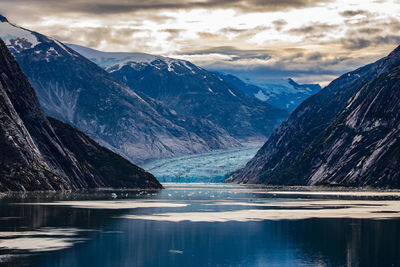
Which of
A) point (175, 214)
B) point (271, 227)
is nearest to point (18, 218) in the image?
point (175, 214)

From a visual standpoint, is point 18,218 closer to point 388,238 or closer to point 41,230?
point 41,230

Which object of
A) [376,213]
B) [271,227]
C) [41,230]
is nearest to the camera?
[41,230]

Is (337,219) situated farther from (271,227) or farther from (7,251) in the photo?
(7,251)

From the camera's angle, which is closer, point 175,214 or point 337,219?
point 337,219

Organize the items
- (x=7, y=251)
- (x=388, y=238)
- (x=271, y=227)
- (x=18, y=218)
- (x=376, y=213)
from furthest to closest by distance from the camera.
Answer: (x=376, y=213), (x=18, y=218), (x=271, y=227), (x=388, y=238), (x=7, y=251)

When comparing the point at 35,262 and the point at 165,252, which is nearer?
the point at 35,262

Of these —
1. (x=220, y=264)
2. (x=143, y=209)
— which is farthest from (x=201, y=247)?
(x=143, y=209)

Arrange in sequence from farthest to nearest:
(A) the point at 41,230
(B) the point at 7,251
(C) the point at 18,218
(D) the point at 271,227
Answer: (C) the point at 18,218, (D) the point at 271,227, (A) the point at 41,230, (B) the point at 7,251

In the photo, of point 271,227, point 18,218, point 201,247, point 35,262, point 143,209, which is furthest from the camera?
point 143,209
